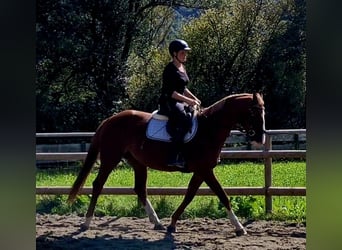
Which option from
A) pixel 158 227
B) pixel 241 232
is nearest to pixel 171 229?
pixel 158 227

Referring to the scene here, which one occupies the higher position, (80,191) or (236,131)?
(236,131)

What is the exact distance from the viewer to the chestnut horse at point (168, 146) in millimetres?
4371

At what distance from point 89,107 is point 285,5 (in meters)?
1.49

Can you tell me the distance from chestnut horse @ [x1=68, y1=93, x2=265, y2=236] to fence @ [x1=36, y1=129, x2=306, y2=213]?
0.17 ft

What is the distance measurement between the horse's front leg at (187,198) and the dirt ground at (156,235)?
0.04m

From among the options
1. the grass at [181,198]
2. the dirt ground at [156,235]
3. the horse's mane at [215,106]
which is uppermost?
the horse's mane at [215,106]

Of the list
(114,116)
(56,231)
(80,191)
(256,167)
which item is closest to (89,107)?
(114,116)

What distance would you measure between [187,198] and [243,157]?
0.48 m

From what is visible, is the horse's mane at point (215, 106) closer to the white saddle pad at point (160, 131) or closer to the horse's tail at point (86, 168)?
the white saddle pad at point (160, 131)

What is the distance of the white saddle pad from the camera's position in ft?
14.9

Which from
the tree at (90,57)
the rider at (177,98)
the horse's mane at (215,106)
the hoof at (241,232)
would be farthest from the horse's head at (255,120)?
the tree at (90,57)

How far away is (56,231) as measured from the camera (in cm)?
450

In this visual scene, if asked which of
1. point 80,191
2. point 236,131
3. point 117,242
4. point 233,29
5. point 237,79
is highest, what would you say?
point 233,29
